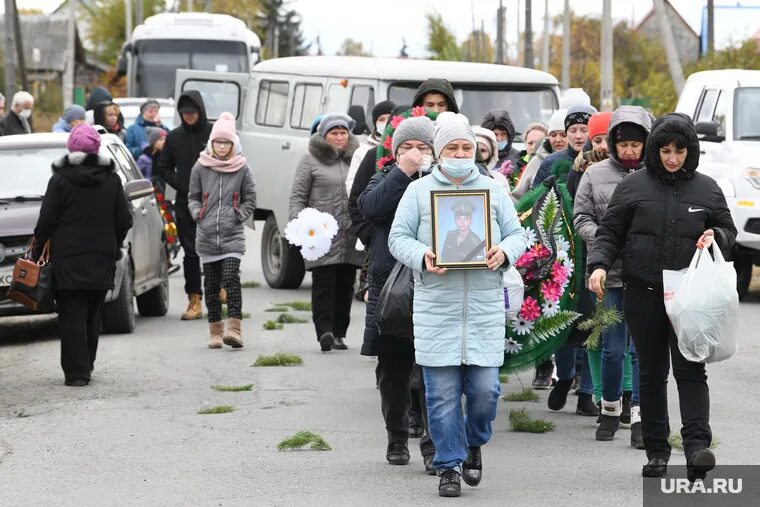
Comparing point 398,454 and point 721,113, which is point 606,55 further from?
point 398,454

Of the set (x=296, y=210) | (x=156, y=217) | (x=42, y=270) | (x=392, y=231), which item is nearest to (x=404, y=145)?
(x=392, y=231)

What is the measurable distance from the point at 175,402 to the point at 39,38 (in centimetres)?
9511

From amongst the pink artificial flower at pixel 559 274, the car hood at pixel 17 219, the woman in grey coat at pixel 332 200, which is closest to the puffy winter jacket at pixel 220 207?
the woman in grey coat at pixel 332 200

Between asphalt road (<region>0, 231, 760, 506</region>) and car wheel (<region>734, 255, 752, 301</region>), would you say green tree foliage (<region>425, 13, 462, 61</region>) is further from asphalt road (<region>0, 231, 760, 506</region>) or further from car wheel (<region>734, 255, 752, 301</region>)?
asphalt road (<region>0, 231, 760, 506</region>)

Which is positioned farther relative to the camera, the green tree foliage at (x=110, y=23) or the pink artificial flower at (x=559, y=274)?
the green tree foliage at (x=110, y=23)

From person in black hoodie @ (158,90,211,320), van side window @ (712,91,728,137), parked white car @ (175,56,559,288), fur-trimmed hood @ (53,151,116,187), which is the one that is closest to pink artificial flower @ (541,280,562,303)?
fur-trimmed hood @ (53,151,116,187)

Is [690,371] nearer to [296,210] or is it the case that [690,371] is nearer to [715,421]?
[715,421]

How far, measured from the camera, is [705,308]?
756cm

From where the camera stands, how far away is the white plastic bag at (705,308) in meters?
7.56

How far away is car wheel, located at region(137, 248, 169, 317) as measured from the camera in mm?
15641

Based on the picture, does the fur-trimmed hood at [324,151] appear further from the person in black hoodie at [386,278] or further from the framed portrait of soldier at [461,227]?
the framed portrait of soldier at [461,227]

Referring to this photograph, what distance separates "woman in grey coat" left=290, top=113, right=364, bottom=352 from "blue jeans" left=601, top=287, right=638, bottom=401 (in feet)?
13.3

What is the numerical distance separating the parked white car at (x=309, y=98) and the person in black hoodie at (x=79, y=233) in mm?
4893

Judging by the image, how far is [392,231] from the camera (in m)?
7.70
